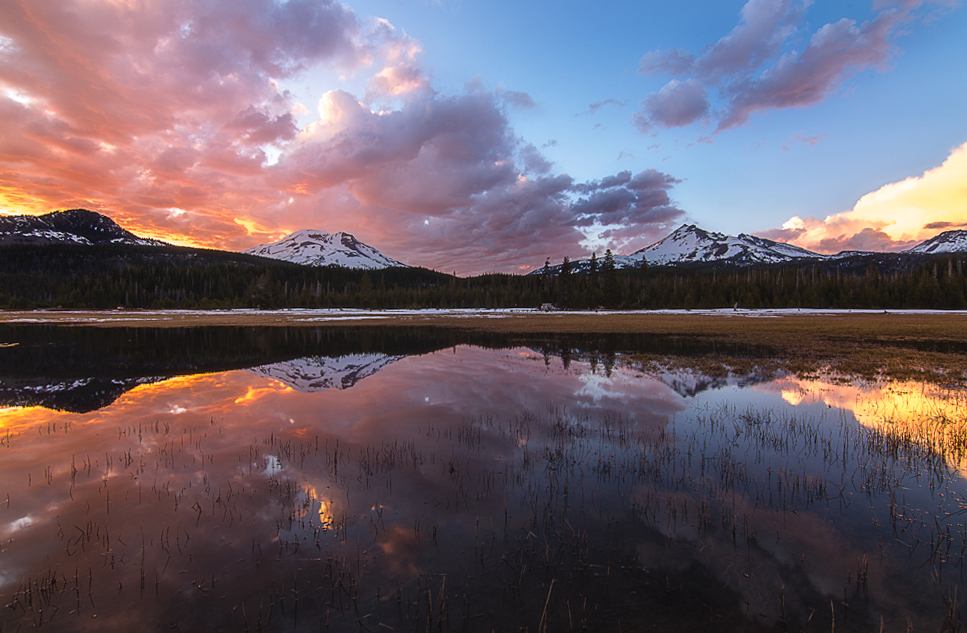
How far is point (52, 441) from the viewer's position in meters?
11.4

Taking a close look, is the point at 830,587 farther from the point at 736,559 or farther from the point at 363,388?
the point at 363,388

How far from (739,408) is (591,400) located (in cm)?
492

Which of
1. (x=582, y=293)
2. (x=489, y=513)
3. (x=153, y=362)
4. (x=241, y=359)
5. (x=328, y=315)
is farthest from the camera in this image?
(x=582, y=293)

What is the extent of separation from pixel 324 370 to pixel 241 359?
811cm

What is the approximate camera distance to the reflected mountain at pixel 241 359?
18.3m

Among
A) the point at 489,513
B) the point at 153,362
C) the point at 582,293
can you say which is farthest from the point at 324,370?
the point at 582,293

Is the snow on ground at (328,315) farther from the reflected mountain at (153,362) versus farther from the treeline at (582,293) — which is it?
the reflected mountain at (153,362)

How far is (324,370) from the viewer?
23.3m

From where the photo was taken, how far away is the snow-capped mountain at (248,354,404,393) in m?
19.5

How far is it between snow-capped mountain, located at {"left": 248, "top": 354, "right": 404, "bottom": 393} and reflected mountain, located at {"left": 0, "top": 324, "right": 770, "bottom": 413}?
0.05 meters

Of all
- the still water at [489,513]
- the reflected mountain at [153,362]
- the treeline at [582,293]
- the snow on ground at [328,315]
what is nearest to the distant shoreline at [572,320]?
the snow on ground at [328,315]

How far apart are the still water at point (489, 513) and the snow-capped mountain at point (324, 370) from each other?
3658mm

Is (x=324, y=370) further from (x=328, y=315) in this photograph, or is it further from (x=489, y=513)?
(x=328, y=315)

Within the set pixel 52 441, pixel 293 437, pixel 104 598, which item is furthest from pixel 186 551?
pixel 52 441
